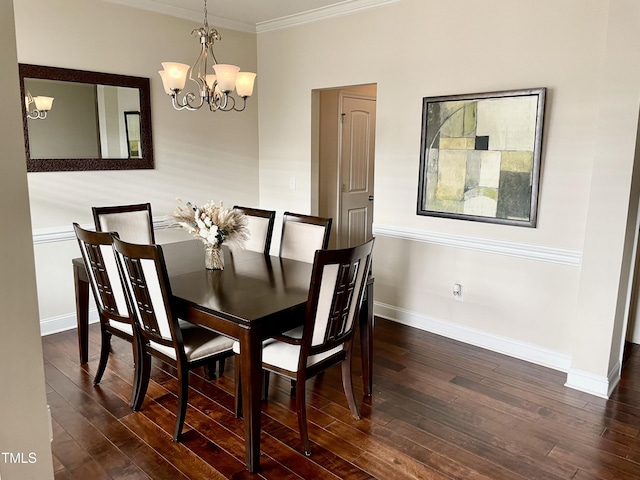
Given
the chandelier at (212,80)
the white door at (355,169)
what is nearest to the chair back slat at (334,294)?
the chandelier at (212,80)

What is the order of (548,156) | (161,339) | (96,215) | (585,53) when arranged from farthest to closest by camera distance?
(96,215), (548,156), (585,53), (161,339)

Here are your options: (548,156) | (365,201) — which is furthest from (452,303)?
(365,201)

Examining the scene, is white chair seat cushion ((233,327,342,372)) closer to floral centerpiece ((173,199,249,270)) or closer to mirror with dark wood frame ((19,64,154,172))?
floral centerpiece ((173,199,249,270))

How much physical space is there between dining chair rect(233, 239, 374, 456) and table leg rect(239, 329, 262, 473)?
0.23m

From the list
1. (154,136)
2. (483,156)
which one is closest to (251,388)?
(483,156)

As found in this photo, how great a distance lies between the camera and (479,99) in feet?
11.3

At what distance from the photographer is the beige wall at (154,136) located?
3.72m

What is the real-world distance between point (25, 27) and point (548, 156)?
12.9ft

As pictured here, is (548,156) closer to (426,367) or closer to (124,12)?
(426,367)

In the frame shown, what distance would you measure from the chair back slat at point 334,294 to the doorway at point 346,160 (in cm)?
268

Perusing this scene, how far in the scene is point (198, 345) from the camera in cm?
252

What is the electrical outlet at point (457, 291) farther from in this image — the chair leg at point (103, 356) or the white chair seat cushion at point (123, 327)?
the chair leg at point (103, 356)

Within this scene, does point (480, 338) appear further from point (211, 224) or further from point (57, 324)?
point (57, 324)

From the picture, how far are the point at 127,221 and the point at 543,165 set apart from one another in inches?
121
